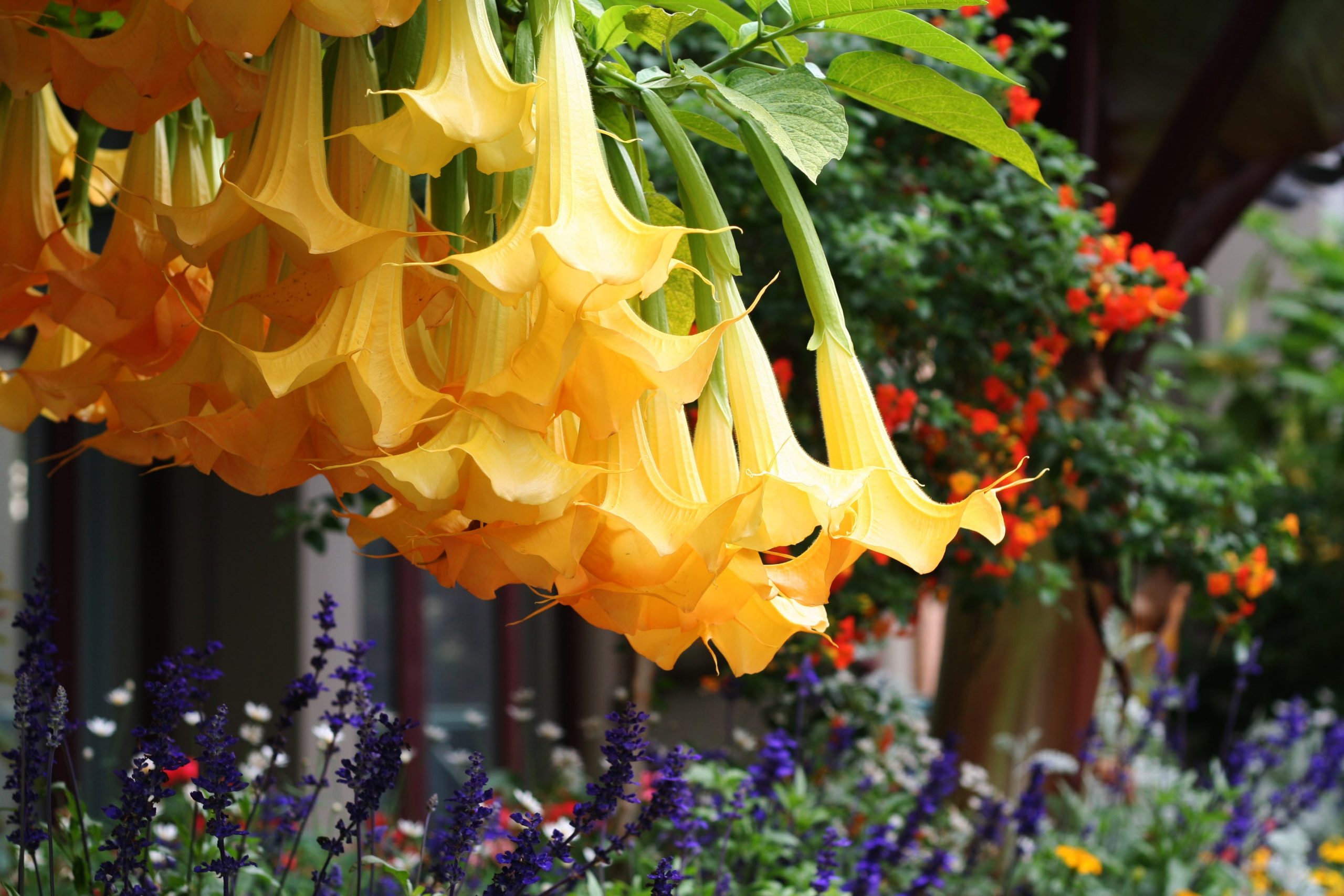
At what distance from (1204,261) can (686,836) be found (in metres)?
2.62

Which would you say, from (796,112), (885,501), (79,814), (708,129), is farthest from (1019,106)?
(79,814)

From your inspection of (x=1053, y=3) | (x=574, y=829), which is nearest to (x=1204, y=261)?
(x=1053, y=3)

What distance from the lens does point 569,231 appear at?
0.44m

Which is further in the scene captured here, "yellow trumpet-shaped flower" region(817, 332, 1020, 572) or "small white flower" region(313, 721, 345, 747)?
"small white flower" region(313, 721, 345, 747)

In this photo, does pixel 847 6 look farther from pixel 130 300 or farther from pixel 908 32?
pixel 130 300

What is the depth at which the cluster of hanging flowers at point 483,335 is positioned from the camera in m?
0.44

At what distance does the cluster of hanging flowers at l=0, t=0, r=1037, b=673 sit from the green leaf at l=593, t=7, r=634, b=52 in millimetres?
31

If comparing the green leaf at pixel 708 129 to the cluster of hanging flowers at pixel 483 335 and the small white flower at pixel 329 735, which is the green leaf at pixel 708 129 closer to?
the cluster of hanging flowers at pixel 483 335

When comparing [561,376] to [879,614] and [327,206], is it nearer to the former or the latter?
[327,206]

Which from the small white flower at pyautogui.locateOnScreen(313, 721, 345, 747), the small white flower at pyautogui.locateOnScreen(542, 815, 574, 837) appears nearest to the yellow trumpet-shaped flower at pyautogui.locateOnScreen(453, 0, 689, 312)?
the small white flower at pyautogui.locateOnScreen(542, 815, 574, 837)

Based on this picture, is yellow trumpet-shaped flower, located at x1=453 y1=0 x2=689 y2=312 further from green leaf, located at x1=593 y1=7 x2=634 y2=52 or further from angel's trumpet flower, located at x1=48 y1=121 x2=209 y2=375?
angel's trumpet flower, located at x1=48 y1=121 x2=209 y2=375

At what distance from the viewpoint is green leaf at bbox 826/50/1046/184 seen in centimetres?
59

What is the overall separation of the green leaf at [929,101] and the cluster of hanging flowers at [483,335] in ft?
0.28

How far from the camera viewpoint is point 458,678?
3.88m
